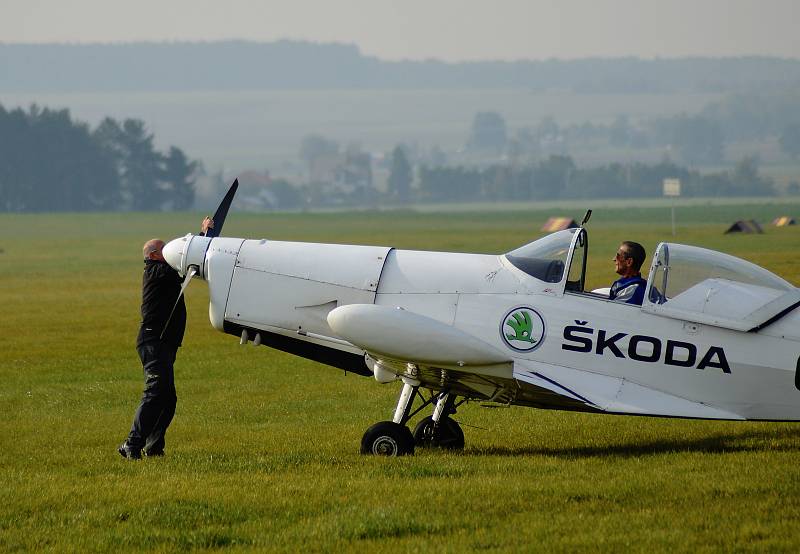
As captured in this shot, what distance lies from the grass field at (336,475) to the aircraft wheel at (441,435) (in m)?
0.15

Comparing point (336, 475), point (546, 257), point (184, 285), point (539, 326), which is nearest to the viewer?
point (336, 475)

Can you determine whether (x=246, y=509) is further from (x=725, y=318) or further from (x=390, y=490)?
(x=725, y=318)

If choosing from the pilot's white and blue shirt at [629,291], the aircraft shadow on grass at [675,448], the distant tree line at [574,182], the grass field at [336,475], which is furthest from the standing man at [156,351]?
the distant tree line at [574,182]

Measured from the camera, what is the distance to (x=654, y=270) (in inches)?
457

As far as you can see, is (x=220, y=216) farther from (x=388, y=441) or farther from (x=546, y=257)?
(x=546, y=257)

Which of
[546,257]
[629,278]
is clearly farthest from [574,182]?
[546,257]

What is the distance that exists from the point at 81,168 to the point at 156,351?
15341cm

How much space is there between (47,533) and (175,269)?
13.5 feet

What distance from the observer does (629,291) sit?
11.7m

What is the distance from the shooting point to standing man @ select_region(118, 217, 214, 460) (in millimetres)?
12195

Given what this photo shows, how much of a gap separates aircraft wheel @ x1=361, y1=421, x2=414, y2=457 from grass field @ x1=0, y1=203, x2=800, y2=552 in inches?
9.5

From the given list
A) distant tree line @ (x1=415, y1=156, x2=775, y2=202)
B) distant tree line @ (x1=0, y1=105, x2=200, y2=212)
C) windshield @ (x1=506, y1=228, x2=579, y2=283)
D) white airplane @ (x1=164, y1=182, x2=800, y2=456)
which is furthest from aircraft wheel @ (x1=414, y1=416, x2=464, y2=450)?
distant tree line @ (x1=415, y1=156, x2=775, y2=202)

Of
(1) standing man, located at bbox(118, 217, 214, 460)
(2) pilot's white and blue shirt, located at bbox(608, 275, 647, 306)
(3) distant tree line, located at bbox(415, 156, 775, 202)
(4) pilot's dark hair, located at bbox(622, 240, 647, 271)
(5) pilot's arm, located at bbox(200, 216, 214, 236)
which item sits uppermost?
(3) distant tree line, located at bbox(415, 156, 775, 202)

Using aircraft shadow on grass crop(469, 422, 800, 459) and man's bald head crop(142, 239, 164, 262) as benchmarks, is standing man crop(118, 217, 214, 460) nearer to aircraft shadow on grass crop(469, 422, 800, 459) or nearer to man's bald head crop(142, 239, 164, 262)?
man's bald head crop(142, 239, 164, 262)
